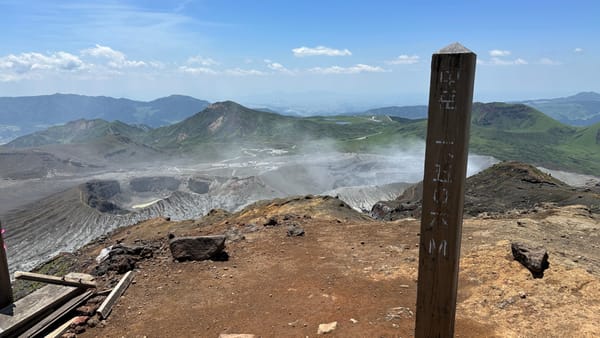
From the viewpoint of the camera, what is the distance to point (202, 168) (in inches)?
3932

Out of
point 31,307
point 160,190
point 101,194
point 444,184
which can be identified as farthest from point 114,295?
point 160,190

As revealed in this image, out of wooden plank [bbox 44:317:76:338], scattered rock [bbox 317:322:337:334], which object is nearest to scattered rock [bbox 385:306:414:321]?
scattered rock [bbox 317:322:337:334]

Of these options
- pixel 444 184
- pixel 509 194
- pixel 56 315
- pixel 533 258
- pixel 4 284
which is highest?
pixel 444 184

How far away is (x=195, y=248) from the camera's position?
9.98m

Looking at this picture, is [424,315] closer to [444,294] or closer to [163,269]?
[444,294]

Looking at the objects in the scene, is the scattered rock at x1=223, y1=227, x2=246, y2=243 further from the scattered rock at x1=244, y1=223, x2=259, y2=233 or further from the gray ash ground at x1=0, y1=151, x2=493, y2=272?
the gray ash ground at x1=0, y1=151, x2=493, y2=272

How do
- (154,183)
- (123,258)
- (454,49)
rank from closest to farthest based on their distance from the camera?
(454,49) → (123,258) → (154,183)

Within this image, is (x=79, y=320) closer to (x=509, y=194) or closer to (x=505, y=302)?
(x=505, y=302)

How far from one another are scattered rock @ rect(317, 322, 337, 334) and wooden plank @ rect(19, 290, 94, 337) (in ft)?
15.5

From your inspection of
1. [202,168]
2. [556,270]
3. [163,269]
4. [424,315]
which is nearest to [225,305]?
[163,269]

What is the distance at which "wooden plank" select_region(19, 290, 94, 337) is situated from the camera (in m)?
6.29

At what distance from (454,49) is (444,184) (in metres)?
1.26

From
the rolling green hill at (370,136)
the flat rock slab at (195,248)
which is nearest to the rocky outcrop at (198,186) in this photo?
the rolling green hill at (370,136)

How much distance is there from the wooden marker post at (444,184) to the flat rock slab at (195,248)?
7.08 metres
